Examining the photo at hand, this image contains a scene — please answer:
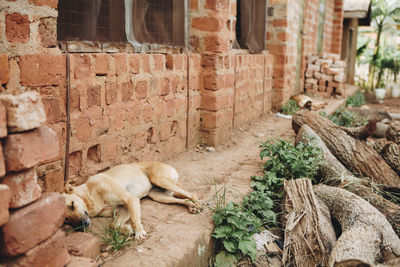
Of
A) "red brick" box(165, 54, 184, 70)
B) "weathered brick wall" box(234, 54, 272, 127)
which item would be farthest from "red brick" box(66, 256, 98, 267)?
"weathered brick wall" box(234, 54, 272, 127)

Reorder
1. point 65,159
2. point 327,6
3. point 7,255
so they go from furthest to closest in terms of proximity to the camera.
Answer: point 327,6, point 65,159, point 7,255

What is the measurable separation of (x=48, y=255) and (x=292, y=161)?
2834mm

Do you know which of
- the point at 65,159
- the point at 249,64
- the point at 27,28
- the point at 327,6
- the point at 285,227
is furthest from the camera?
the point at 327,6

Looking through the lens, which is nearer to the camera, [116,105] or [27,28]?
[27,28]

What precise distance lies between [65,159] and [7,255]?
127 centimetres

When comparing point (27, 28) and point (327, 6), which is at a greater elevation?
point (327, 6)

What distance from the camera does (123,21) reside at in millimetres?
3652

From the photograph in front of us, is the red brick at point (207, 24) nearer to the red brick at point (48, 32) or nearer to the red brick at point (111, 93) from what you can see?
the red brick at point (111, 93)

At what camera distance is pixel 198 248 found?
2684 mm

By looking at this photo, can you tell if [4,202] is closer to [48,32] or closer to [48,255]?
[48,255]

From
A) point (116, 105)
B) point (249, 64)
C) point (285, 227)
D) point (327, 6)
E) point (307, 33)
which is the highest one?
point (327, 6)

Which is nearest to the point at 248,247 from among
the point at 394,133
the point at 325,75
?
the point at 394,133

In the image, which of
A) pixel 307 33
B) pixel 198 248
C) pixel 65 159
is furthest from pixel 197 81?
pixel 307 33

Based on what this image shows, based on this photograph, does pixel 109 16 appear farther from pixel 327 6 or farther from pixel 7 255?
pixel 327 6
